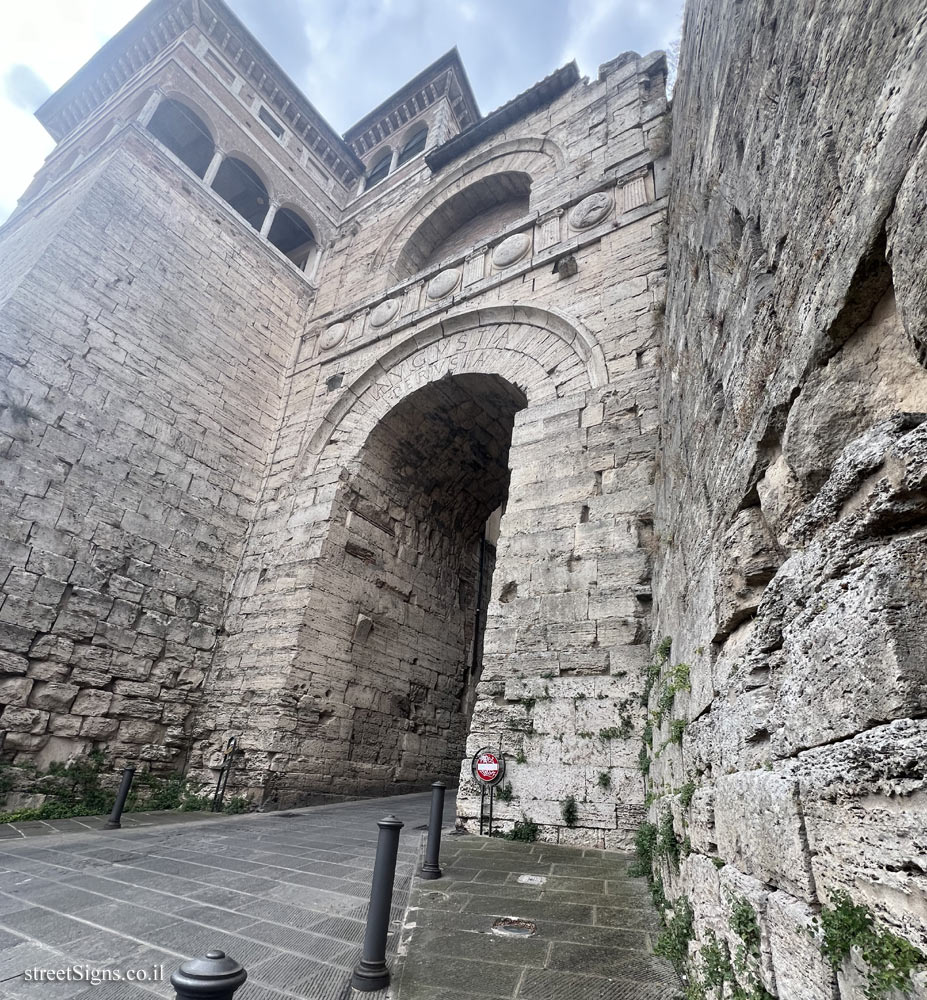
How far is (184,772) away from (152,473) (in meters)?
3.81

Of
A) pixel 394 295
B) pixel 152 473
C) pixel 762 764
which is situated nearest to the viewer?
pixel 762 764

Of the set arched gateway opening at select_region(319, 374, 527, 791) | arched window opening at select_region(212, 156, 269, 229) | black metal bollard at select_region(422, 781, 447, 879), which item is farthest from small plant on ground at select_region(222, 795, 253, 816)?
arched window opening at select_region(212, 156, 269, 229)

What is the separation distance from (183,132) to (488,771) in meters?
14.4

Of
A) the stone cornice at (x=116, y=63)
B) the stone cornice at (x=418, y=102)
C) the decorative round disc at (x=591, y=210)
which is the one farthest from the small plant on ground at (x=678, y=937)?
the stone cornice at (x=418, y=102)

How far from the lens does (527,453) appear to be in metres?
6.15

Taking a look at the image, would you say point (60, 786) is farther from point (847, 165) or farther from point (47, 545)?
point (847, 165)

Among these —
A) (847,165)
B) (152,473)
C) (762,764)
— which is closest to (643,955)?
(762,764)

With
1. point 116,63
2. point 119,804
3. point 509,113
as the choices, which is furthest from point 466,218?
point 119,804

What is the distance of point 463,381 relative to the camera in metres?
7.86

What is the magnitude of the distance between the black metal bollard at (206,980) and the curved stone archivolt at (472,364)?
5873 millimetres

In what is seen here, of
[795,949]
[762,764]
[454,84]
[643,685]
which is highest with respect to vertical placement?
[454,84]

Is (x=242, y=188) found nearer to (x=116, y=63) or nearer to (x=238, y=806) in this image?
(x=116, y=63)

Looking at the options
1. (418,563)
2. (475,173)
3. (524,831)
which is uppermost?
(475,173)

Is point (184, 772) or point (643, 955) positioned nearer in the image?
point (643, 955)
